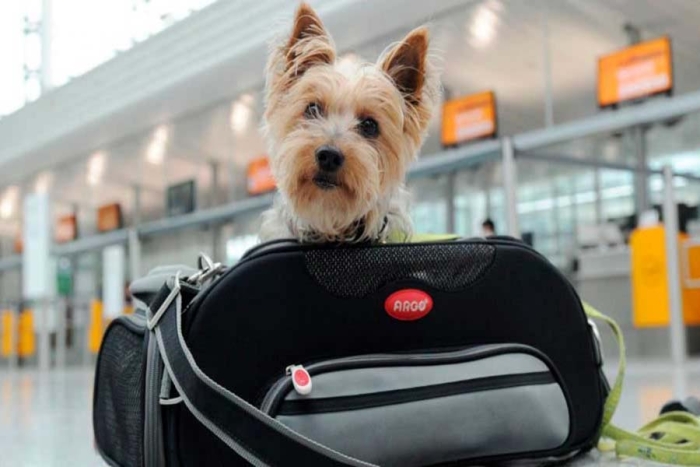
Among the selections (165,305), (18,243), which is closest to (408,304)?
(165,305)

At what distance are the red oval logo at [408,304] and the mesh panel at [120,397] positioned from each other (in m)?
0.47

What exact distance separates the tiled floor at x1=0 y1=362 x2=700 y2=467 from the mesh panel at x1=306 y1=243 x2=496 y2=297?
0.49 metres

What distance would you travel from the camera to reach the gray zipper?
4.07 feet

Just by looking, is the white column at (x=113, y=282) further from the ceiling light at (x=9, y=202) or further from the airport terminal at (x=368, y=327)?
the ceiling light at (x=9, y=202)

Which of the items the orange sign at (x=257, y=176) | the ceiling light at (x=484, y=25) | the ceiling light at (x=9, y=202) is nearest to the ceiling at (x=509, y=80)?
the ceiling light at (x=484, y=25)

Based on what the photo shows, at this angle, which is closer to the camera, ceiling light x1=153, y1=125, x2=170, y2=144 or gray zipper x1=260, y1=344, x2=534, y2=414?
gray zipper x1=260, y1=344, x2=534, y2=414

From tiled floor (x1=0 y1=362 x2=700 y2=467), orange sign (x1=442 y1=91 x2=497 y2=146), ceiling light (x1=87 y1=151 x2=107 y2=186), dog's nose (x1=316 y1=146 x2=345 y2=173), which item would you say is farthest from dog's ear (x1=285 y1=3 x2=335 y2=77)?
ceiling light (x1=87 y1=151 x2=107 y2=186)

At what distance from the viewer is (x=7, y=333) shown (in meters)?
12.9

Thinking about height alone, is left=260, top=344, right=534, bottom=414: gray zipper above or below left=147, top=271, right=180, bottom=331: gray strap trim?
below

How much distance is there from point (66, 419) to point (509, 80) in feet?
28.5

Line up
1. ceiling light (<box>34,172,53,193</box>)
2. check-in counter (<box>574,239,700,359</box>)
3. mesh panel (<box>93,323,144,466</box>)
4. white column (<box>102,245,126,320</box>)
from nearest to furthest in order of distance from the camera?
mesh panel (<box>93,323,144,466</box>) → check-in counter (<box>574,239,700,359</box>) → white column (<box>102,245,126,320</box>) → ceiling light (<box>34,172,53,193</box>)

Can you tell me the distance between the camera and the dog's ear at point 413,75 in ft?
5.28

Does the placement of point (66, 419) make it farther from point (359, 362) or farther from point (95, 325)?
point (95, 325)

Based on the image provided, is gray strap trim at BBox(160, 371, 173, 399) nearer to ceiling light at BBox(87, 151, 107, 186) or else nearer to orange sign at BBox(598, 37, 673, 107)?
orange sign at BBox(598, 37, 673, 107)
